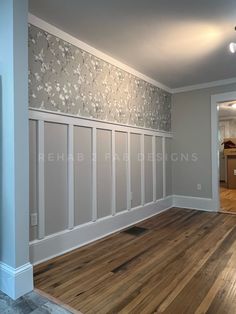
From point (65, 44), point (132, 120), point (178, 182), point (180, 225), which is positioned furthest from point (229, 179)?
point (65, 44)

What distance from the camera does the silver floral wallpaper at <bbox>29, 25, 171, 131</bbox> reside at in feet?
7.93

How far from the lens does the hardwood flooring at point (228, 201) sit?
461 centimetres

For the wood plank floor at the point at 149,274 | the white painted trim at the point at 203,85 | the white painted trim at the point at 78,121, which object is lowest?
the wood plank floor at the point at 149,274

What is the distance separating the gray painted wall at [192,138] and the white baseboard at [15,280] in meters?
3.56

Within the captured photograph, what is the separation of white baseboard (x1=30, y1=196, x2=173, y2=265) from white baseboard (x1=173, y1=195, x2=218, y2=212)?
0.92 m

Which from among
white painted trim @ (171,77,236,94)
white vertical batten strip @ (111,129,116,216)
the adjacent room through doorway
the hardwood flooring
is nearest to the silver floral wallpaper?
white vertical batten strip @ (111,129,116,216)

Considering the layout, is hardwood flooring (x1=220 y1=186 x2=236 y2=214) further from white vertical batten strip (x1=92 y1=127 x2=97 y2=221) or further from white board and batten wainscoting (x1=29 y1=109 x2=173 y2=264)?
white vertical batten strip (x1=92 y1=127 x2=97 y2=221)

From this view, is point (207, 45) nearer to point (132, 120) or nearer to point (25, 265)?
point (132, 120)

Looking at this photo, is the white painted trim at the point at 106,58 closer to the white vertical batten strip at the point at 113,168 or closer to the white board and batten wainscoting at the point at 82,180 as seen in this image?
the white board and batten wainscoting at the point at 82,180

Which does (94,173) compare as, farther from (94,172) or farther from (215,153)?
(215,153)

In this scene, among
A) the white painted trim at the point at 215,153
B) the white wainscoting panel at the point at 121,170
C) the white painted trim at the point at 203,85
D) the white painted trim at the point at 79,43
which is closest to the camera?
the white painted trim at the point at 79,43

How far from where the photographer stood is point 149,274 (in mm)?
2182

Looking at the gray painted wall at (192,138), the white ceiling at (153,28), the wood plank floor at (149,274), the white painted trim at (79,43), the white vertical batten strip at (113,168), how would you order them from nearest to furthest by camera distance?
the wood plank floor at (149,274) < the white ceiling at (153,28) < the white painted trim at (79,43) < the white vertical batten strip at (113,168) < the gray painted wall at (192,138)

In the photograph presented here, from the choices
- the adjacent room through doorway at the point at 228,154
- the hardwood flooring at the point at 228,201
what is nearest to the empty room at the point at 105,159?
the hardwood flooring at the point at 228,201
